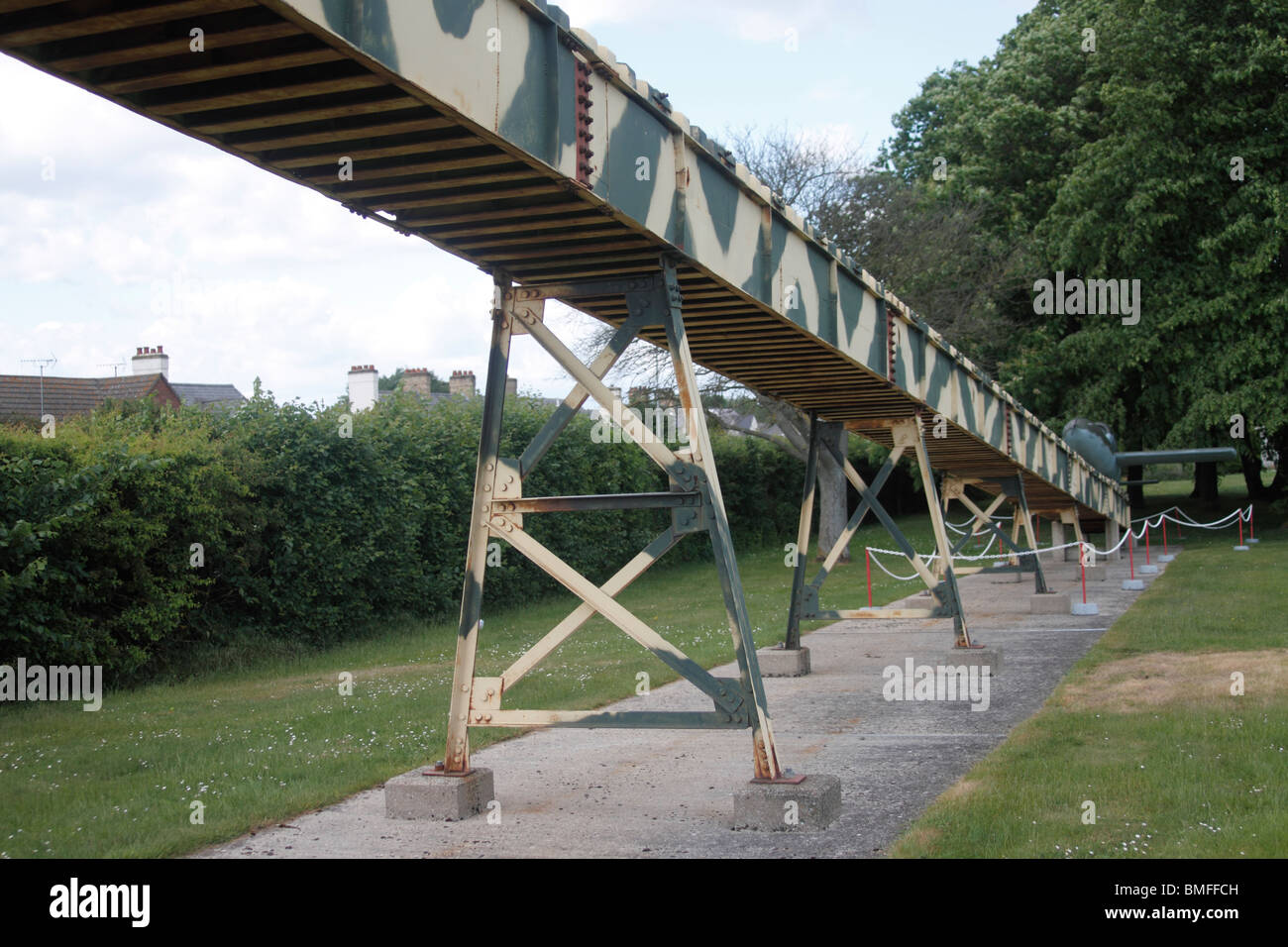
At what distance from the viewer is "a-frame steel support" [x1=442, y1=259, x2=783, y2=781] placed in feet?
20.6

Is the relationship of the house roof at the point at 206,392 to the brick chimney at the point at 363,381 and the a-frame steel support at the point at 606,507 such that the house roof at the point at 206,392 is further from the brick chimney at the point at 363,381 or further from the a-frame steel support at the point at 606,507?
the a-frame steel support at the point at 606,507

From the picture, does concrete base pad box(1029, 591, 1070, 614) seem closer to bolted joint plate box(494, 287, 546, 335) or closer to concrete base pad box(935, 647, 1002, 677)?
concrete base pad box(935, 647, 1002, 677)

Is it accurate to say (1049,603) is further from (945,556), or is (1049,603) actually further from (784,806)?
(784,806)

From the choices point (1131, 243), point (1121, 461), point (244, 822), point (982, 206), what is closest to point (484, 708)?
point (244, 822)

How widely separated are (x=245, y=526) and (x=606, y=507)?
319 inches

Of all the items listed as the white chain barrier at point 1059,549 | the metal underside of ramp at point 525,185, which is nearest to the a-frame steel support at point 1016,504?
the white chain barrier at point 1059,549

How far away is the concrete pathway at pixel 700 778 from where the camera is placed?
19.5 feet

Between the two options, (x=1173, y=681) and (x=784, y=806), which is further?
(x=1173, y=681)

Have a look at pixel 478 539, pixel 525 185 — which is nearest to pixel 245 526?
pixel 478 539

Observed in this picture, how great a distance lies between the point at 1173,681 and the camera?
10125 millimetres

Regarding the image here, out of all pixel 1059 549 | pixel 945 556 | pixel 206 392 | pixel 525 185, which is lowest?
pixel 1059 549

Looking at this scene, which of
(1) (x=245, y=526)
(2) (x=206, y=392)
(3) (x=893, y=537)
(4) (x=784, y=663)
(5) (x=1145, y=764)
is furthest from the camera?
(2) (x=206, y=392)

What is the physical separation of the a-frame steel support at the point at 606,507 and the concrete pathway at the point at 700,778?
0.52 m

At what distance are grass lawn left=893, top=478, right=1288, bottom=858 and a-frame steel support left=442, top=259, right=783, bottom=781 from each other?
4.12ft
